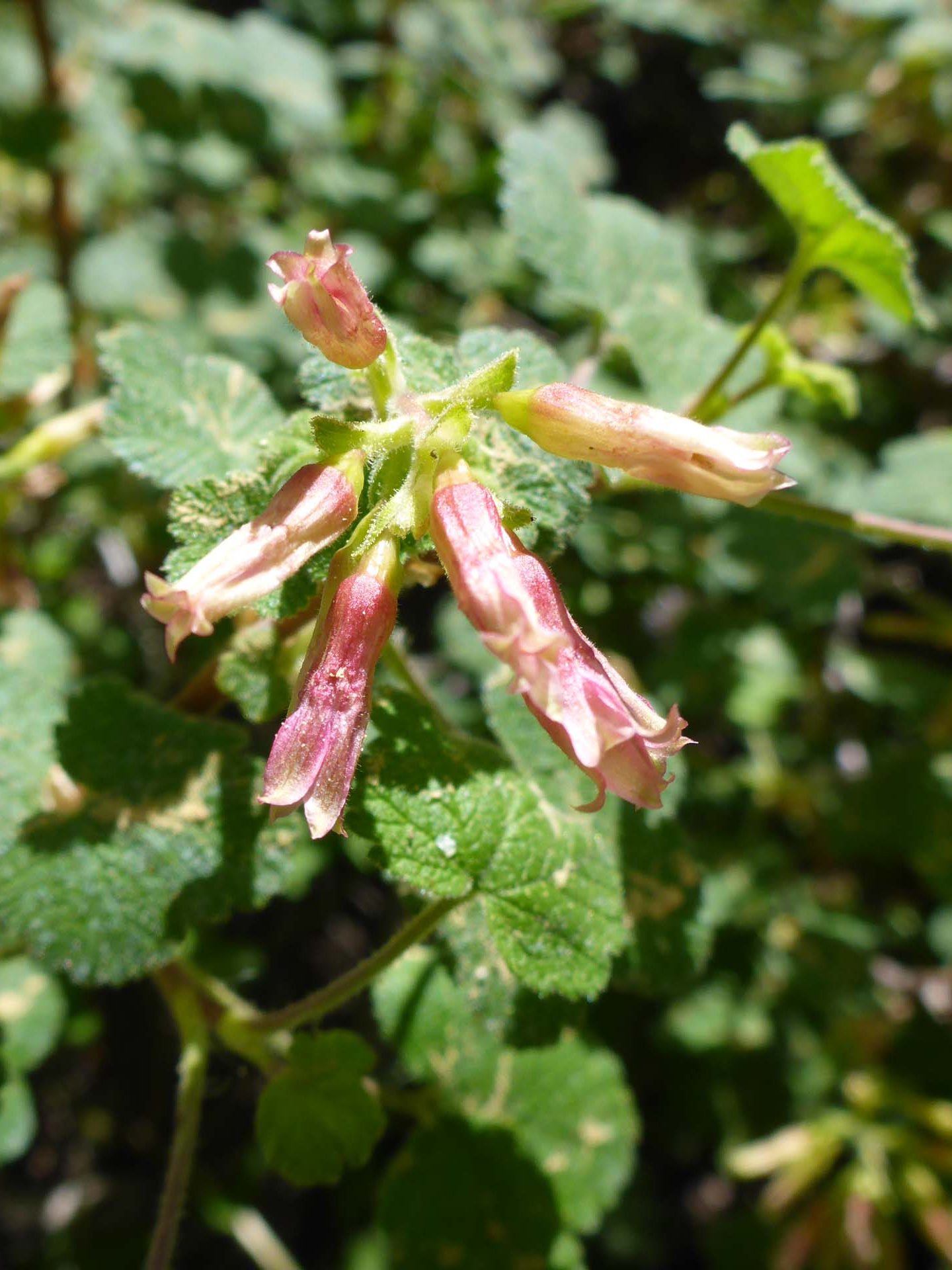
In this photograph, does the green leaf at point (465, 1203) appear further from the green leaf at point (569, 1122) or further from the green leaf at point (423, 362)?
the green leaf at point (423, 362)

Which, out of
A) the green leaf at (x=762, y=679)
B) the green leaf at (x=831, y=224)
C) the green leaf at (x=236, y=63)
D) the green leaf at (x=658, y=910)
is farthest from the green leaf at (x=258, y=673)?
the green leaf at (x=236, y=63)

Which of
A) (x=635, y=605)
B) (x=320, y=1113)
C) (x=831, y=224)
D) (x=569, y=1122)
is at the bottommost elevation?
(x=569, y=1122)

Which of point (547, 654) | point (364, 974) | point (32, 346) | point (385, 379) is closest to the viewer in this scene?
point (547, 654)

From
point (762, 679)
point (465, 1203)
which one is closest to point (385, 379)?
point (465, 1203)

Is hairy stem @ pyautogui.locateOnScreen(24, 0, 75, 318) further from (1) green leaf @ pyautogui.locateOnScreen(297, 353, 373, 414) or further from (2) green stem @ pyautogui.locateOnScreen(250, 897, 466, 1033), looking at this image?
(2) green stem @ pyautogui.locateOnScreen(250, 897, 466, 1033)

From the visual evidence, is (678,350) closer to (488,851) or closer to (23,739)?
(488,851)

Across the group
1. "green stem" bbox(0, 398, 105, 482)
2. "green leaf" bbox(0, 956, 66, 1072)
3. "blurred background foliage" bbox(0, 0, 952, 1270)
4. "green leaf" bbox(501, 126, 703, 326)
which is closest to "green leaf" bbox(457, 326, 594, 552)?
"green leaf" bbox(501, 126, 703, 326)
